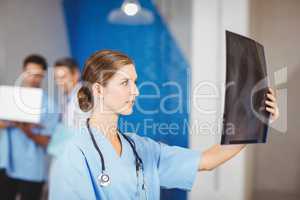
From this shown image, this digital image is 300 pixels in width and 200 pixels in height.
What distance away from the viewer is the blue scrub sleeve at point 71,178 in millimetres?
1223

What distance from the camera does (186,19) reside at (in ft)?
4.31

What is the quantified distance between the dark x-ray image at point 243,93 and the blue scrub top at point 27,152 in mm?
602

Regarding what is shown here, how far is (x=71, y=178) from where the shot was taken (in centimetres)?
124

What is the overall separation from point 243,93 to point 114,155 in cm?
47

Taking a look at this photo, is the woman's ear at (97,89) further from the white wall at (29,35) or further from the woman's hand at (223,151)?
the woman's hand at (223,151)

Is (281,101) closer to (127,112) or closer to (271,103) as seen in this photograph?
(271,103)

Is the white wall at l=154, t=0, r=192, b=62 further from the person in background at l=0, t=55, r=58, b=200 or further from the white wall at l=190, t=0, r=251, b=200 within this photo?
the person in background at l=0, t=55, r=58, b=200

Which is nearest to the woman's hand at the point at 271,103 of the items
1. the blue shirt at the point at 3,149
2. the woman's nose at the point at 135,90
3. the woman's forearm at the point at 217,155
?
the woman's forearm at the point at 217,155

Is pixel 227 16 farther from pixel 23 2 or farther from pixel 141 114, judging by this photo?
pixel 23 2

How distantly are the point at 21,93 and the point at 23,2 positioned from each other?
32 cm

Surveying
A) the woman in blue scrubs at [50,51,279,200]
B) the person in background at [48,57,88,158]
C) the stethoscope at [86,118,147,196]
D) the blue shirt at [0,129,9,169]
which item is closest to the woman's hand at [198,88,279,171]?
the woman in blue scrubs at [50,51,279,200]

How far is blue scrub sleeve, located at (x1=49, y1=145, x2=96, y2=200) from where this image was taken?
48.1 inches

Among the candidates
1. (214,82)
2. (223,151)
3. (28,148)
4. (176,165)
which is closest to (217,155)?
(223,151)

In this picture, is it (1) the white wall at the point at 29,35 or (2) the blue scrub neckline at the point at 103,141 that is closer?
(2) the blue scrub neckline at the point at 103,141
